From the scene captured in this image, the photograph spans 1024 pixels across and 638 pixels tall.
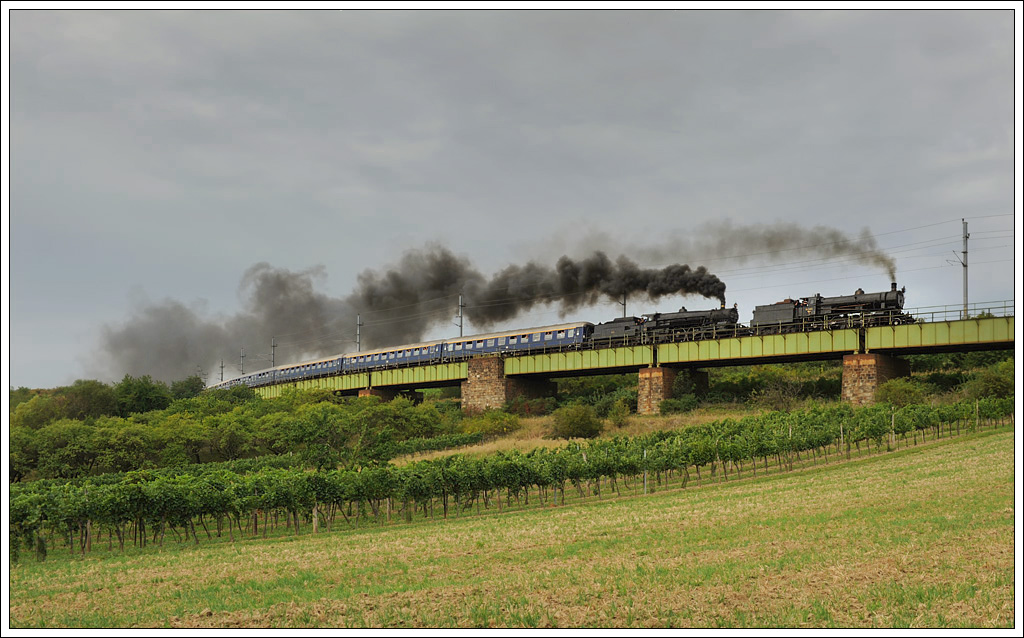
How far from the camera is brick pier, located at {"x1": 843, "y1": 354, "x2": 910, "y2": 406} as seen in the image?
47312 mm

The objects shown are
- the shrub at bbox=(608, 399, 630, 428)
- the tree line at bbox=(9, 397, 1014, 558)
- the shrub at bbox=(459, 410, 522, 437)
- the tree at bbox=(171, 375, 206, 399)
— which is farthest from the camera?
the tree at bbox=(171, 375, 206, 399)

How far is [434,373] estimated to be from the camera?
68062 mm

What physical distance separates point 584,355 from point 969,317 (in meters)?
25.2

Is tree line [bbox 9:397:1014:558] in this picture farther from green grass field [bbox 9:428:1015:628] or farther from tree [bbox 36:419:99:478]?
tree [bbox 36:419:99:478]

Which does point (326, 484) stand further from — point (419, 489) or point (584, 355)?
point (584, 355)

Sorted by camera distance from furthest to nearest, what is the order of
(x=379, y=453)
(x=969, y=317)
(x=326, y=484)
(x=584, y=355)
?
(x=584, y=355)
(x=969, y=317)
(x=379, y=453)
(x=326, y=484)

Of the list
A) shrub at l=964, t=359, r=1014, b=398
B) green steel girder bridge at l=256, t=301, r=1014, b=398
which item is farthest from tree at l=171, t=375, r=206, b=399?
Answer: shrub at l=964, t=359, r=1014, b=398

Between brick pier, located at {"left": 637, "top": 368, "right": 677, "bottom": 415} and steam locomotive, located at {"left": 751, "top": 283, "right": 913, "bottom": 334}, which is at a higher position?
steam locomotive, located at {"left": 751, "top": 283, "right": 913, "bottom": 334}

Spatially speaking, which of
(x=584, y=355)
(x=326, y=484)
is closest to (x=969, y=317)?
(x=584, y=355)

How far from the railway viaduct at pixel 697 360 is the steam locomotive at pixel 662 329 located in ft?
2.40

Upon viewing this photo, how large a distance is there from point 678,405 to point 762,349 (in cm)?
742

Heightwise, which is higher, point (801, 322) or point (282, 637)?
point (801, 322)

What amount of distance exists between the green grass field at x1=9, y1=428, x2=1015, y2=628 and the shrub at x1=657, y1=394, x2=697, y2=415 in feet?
95.0

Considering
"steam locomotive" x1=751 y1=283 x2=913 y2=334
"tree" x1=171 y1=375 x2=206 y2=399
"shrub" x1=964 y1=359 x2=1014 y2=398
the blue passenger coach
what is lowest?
"tree" x1=171 y1=375 x2=206 y2=399
